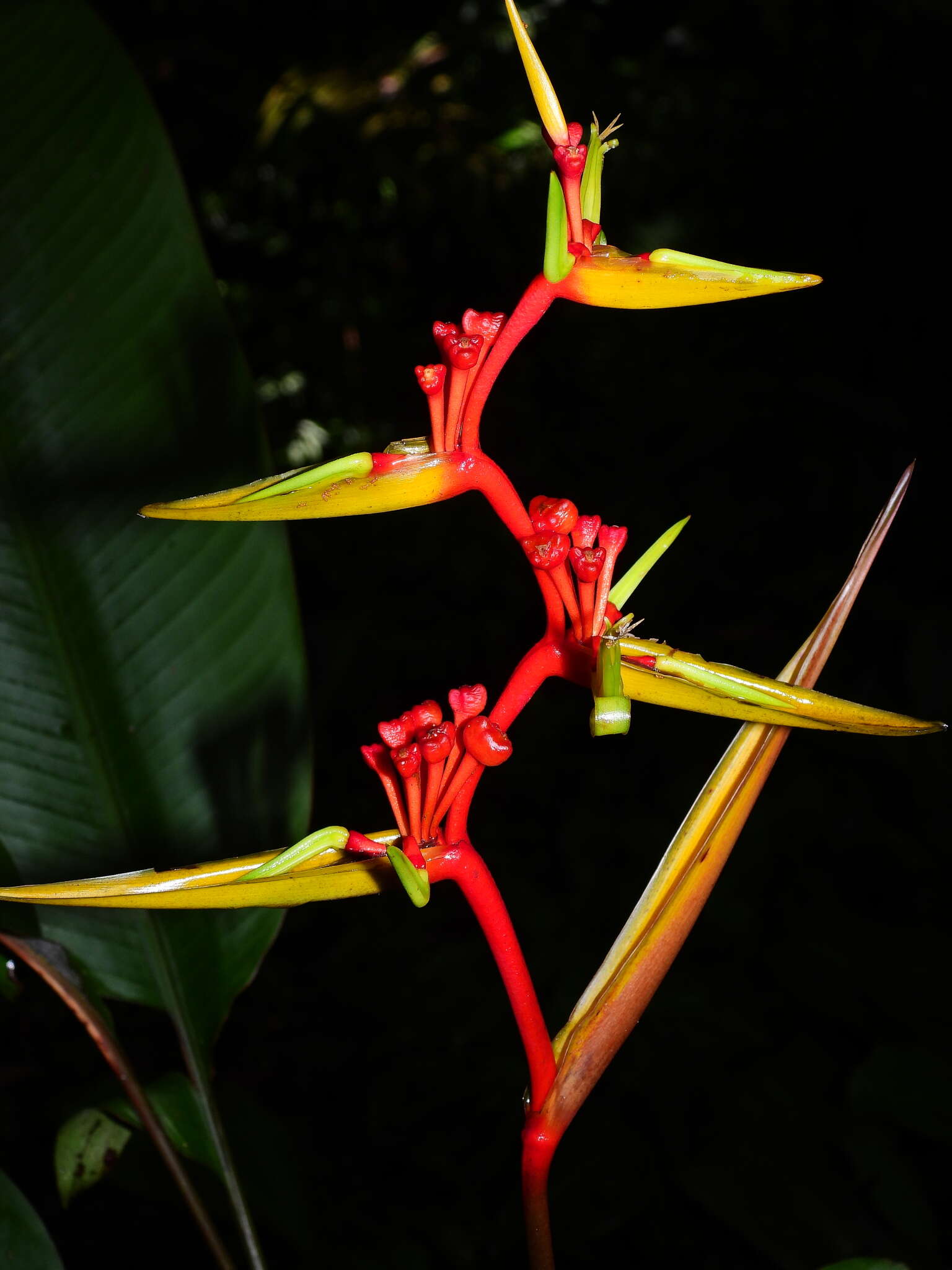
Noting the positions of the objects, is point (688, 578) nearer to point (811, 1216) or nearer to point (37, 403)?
point (811, 1216)

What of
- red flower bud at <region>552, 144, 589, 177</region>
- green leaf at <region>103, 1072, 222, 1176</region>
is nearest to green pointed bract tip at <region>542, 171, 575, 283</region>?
red flower bud at <region>552, 144, 589, 177</region>

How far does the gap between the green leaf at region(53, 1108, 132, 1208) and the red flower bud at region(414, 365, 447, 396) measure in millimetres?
648

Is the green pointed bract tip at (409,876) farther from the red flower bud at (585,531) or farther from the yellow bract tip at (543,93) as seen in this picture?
the yellow bract tip at (543,93)

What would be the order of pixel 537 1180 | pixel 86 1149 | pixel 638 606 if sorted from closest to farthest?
pixel 537 1180, pixel 86 1149, pixel 638 606

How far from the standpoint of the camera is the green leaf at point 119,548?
731mm

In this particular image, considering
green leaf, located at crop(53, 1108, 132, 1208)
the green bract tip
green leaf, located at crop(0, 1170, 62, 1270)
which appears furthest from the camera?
green leaf, located at crop(53, 1108, 132, 1208)

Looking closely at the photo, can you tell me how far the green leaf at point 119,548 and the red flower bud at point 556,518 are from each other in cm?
42

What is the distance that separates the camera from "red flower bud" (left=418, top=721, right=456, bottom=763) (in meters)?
0.34

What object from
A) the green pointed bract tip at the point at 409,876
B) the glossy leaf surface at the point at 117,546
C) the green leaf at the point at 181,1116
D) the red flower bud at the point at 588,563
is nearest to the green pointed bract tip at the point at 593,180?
the red flower bud at the point at 588,563

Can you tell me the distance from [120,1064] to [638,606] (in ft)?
4.40

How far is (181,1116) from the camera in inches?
29.9

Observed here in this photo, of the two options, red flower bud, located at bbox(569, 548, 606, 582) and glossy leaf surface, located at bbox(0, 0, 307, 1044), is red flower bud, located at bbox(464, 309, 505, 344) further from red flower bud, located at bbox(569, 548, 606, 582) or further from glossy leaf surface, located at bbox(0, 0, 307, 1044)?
glossy leaf surface, located at bbox(0, 0, 307, 1044)

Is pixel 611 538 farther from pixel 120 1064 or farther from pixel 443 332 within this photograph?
pixel 120 1064

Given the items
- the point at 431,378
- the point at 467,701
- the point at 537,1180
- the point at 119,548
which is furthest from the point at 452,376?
the point at 119,548
